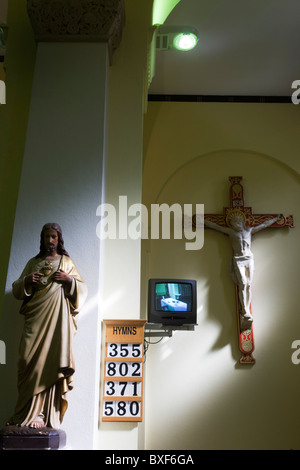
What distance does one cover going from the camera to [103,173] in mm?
3918

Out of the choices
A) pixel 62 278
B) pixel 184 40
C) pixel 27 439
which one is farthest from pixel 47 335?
pixel 184 40

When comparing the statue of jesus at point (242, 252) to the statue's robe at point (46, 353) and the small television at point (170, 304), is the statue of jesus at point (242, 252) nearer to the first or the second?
the small television at point (170, 304)

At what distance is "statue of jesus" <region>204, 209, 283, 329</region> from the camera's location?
5902 millimetres

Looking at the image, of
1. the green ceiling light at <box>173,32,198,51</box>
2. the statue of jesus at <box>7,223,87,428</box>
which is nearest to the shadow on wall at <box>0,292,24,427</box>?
the statue of jesus at <box>7,223,87,428</box>

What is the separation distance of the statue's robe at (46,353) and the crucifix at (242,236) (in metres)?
3.07

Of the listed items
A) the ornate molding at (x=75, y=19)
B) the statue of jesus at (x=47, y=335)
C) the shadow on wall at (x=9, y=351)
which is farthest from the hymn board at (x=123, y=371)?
the ornate molding at (x=75, y=19)

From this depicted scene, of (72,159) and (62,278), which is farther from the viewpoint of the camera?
(72,159)

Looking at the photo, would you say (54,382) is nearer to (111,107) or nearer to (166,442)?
(111,107)

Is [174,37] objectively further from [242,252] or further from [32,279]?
[32,279]

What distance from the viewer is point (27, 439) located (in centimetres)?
293

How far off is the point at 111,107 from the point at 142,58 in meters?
0.54

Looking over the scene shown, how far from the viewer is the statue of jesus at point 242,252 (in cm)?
590

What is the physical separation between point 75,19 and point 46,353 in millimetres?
2722

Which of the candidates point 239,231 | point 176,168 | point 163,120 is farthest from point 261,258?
point 163,120
